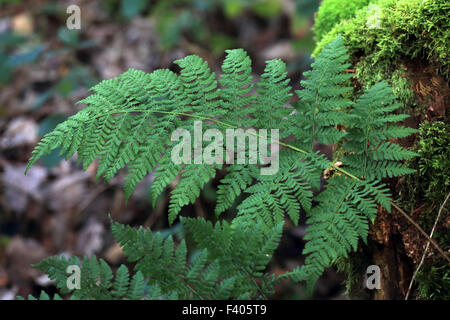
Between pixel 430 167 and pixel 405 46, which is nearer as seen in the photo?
pixel 430 167

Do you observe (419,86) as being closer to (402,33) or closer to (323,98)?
(402,33)

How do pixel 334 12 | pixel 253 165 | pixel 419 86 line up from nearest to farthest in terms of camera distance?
pixel 253 165
pixel 419 86
pixel 334 12

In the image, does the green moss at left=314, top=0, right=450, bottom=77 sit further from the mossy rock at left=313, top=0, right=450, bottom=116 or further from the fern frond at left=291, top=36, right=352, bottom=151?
the fern frond at left=291, top=36, right=352, bottom=151

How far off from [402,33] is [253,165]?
3.20 feet

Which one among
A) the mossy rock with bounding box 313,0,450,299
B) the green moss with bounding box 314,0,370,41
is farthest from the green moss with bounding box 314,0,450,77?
the green moss with bounding box 314,0,370,41

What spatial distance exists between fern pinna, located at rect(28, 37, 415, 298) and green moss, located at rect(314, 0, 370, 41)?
75 centimetres

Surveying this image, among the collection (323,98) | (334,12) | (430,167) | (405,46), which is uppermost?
(334,12)

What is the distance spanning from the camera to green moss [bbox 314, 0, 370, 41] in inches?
94.5

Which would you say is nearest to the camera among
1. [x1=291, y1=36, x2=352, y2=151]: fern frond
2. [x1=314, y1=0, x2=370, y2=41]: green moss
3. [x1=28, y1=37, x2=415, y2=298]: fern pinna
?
[x1=28, y1=37, x2=415, y2=298]: fern pinna

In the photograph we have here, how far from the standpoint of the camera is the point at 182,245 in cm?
151

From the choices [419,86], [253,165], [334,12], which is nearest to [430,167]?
[419,86]

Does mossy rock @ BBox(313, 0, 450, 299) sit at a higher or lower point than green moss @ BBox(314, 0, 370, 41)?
lower

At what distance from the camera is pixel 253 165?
1787mm

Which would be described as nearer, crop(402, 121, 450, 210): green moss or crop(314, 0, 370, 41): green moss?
crop(402, 121, 450, 210): green moss
